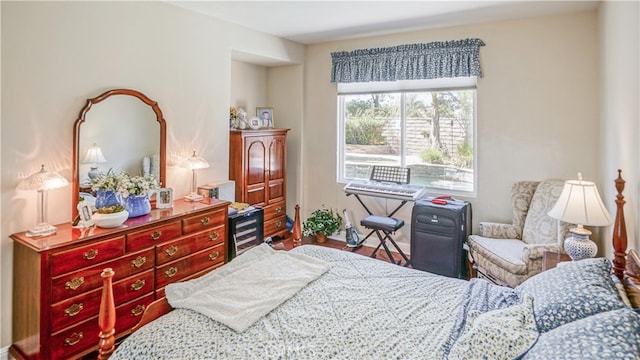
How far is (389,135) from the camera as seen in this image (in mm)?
4566

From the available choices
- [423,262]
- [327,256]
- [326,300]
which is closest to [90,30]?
[327,256]

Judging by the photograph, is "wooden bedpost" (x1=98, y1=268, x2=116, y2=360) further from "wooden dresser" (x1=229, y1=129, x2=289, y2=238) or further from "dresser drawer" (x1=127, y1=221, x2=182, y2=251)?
"wooden dresser" (x1=229, y1=129, x2=289, y2=238)

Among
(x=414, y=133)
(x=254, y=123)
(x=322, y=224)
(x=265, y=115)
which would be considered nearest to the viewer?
(x=414, y=133)

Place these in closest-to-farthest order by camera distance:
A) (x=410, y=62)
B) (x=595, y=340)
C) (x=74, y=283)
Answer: (x=595, y=340), (x=74, y=283), (x=410, y=62)

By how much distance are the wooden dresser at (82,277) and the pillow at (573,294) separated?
2.52 metres

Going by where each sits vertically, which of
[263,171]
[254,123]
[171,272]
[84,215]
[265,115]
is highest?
[265,115]

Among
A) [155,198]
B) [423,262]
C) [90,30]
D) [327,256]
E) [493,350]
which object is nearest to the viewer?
[493,350]

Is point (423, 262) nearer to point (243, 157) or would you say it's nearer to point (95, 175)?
point (243, 157)

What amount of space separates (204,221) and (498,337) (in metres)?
2.55

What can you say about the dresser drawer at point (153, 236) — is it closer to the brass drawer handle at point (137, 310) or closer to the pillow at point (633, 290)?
the brass drawer handle at point (137, 310)

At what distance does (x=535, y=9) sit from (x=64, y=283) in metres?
4.42

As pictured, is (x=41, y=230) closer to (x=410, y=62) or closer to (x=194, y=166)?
(x=194, y=166)

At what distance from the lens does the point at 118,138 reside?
2.99 m

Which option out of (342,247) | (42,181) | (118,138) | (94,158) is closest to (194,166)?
(118,138)
